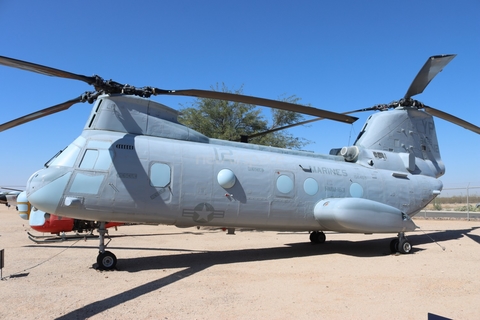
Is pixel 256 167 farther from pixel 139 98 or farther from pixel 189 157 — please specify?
pixel 139 98

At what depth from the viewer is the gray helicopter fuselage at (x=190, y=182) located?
312 inches

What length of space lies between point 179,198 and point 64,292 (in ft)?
10.4

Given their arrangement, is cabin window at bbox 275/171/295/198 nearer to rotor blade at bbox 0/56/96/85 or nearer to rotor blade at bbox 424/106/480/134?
rotor blade at bbox 0/56/96/85

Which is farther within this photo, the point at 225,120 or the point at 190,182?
the point at 225,120

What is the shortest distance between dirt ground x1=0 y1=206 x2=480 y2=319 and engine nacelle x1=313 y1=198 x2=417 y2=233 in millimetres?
861

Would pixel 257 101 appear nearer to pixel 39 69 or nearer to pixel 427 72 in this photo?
pixel 39 69

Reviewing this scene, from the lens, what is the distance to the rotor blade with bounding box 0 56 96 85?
6078 millimetres

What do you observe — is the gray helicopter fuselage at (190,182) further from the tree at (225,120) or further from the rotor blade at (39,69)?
the tree at (225,120)

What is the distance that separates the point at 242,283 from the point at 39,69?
222 inches

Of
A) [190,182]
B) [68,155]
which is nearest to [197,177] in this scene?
[190,182]

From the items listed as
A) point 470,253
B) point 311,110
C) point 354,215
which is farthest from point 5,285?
point 470,253

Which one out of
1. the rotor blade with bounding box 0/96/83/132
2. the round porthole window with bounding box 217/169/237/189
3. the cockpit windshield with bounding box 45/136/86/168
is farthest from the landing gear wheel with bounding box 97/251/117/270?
the rotor blade with bounding box 0/96/83/132

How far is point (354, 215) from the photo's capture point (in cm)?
984

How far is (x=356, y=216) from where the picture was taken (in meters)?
9.87
